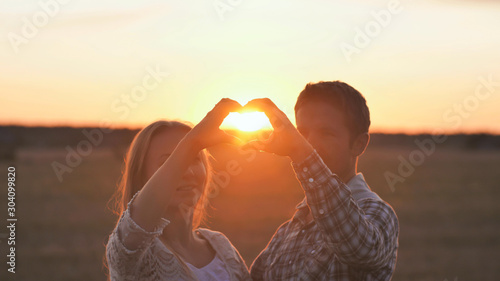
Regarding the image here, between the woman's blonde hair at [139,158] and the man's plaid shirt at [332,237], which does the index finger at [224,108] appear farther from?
the woman's blonde hair at [139,158]

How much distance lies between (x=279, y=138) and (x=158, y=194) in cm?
57

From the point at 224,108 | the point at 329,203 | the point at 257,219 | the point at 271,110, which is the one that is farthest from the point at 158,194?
the point at 257,219

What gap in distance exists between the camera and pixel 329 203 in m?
2.44

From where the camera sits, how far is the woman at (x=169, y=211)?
94.8 inches

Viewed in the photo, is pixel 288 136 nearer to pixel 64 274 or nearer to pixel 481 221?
pixel 64 274

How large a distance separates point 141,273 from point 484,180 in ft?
85.2

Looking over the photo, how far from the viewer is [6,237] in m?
13.3

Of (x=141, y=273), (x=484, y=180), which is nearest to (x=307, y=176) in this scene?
(x=141, y=273)

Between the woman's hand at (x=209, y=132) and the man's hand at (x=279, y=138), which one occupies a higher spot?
the woman's hand at (x=209, y=132)

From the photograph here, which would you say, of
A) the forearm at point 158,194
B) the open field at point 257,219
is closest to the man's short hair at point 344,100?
the forearm at point 158,194

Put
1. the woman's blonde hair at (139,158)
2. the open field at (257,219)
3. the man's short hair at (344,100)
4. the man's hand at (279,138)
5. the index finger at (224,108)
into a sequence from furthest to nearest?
the open field at (257,219)
the man's short hair at (344,100)
the woman's blonde hair at (139,158)
the index finger at (224,108)
the man's hand at (279,138)

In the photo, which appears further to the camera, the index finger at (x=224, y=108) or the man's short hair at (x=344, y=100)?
the man's short hair at (x=344, y=100)

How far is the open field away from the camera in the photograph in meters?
10.6

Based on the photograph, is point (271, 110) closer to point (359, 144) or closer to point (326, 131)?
point (326, 131)
